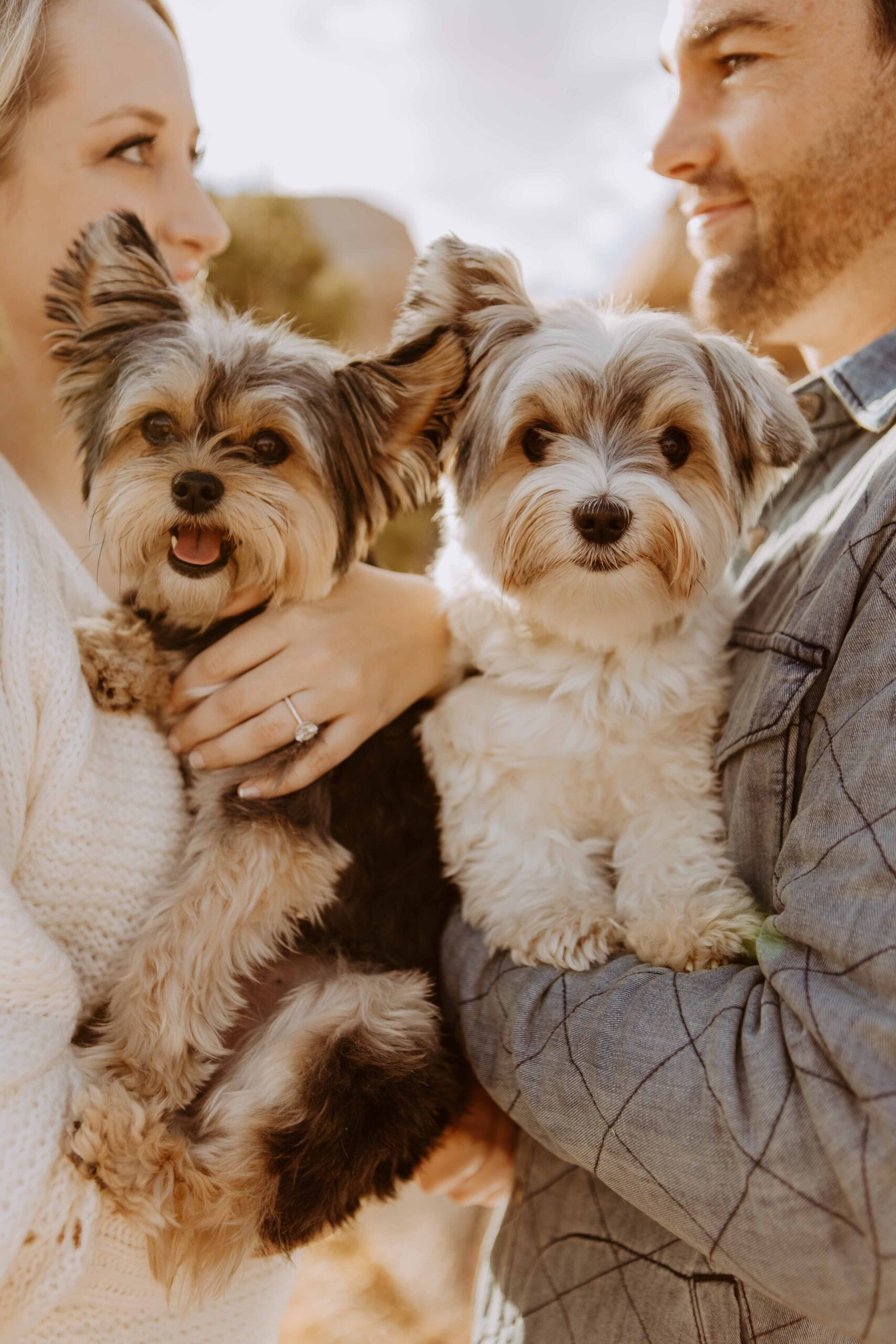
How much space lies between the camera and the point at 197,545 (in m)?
2.37

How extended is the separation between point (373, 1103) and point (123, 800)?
3.02ft

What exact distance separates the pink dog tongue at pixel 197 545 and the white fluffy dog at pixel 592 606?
2.11ft

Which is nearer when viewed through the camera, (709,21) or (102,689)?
(102,689)

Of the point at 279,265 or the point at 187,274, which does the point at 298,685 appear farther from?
the point at 279,265

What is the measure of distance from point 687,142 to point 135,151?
1617mm

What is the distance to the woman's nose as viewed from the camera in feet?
9.19

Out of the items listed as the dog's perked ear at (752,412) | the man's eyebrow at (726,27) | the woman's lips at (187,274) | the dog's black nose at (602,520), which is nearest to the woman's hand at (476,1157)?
the dog's black nose at (602,520)

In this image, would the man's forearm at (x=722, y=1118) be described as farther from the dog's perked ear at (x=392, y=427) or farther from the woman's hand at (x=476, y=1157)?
the dog's perked ear at (x=392, y=427)

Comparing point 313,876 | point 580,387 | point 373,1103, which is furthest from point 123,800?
point 580,387

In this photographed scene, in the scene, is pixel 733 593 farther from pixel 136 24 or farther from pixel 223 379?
pixel 136 24

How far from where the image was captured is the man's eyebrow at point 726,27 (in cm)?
247

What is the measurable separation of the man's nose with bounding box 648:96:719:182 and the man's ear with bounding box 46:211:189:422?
151cm

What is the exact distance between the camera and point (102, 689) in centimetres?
222

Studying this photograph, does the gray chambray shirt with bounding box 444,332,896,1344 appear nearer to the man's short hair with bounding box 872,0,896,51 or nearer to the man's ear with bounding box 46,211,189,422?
the man's short hair with bounding box 872,0,896,51
